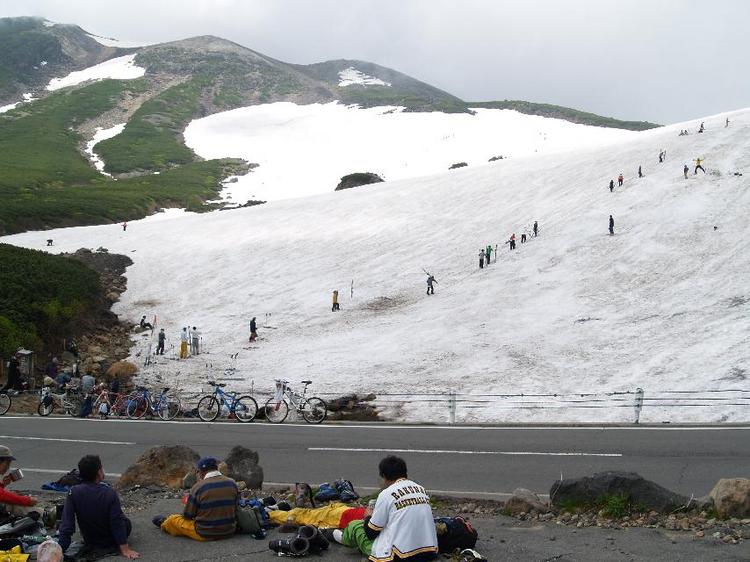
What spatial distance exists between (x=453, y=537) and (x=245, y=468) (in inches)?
195

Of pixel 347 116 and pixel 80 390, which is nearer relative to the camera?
pixel 80 390

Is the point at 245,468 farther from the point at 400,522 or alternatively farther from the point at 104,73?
the point at 104,73

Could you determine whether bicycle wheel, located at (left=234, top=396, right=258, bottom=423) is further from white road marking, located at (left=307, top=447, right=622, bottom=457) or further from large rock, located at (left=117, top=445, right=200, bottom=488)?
large rock, located at (left=117, top=445, right=200, bottom=488)

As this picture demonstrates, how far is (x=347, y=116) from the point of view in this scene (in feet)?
487

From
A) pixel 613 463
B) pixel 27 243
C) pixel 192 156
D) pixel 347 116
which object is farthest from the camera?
pixel 347 116

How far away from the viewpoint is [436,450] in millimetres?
14141

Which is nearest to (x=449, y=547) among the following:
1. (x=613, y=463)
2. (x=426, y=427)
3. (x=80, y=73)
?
(x=613, y=463)

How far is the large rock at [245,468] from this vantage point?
432 inches

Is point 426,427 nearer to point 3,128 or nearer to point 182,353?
point 182,353

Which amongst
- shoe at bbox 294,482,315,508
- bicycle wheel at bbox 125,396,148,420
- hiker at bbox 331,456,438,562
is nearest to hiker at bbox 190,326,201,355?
bicycle wheel at bbox 125,396,148,420

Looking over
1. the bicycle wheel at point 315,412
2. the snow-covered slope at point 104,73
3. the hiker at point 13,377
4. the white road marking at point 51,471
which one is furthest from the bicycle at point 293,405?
the snow-covered slope at point 104,73

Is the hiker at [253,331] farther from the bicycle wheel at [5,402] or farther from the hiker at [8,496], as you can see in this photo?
the hiker at [8,496]

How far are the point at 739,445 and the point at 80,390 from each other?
19045mm

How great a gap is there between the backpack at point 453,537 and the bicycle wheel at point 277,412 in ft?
42.4
